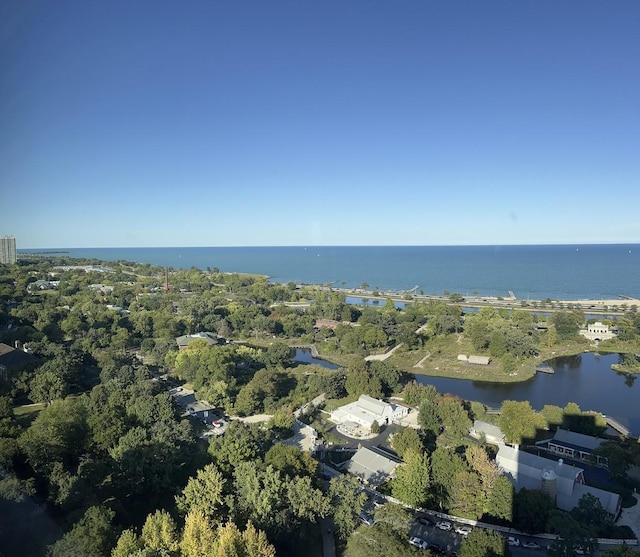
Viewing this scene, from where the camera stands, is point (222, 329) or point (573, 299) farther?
point (573, 299)

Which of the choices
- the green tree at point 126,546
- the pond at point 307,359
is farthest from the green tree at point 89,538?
the pond at point 307,359

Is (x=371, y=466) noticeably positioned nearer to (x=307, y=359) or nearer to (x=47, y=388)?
(x=47, y=388)

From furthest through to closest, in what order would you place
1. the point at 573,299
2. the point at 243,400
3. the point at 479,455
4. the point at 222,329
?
the point at 573,299
the point at 222,329
the point at 243,400
the point at 479,455

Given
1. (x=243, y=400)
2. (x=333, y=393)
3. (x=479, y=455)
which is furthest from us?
(x=333, y=393)

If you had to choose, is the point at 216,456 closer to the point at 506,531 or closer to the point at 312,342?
the point at 506,531

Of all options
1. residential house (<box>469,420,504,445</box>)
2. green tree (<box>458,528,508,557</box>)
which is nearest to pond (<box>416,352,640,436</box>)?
residential house (<box>469,420,504,445</box>)

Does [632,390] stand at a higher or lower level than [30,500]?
lower

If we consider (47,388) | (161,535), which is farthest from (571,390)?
(47,388)

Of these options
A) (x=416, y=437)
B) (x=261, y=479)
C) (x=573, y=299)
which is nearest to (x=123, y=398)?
(x=261, y=479)
